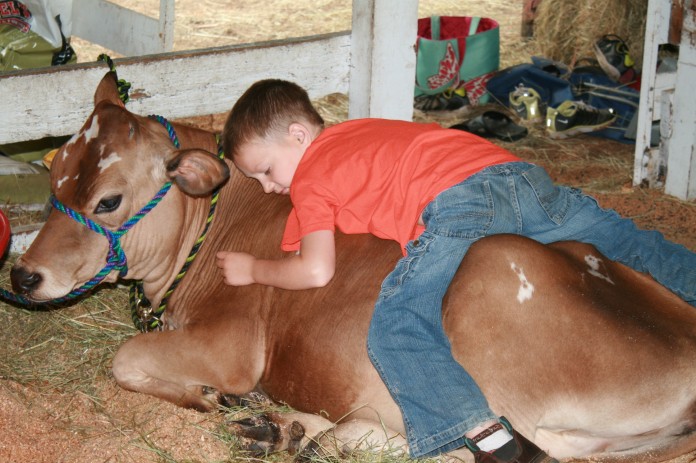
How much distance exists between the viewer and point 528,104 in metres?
8.29

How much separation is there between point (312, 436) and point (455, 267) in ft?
3.12

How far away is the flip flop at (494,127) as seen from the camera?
7.78 meters

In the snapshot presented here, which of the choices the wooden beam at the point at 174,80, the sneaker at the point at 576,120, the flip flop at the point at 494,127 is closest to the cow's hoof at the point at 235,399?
the wooden beam at the point at 174,80

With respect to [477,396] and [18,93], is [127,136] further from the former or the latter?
[477,396]

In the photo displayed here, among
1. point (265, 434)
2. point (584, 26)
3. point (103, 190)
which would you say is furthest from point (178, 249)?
point (584, 26)

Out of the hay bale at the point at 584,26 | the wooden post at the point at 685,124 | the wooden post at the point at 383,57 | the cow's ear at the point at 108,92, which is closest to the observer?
the cow's ear at the point at 108,92

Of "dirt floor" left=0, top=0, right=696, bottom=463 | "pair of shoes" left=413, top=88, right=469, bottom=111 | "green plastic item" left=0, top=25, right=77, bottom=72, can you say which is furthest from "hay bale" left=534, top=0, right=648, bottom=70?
"green plastic item" left=0, top=25, right=77, bottom=72

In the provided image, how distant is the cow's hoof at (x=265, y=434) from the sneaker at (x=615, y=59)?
5825 mm

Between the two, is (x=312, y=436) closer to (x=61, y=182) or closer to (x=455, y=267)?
(x=455, y=267)

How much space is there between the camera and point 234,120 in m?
4.07

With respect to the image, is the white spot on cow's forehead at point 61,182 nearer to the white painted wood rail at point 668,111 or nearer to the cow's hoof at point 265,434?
the cow's hoof at point 265,434

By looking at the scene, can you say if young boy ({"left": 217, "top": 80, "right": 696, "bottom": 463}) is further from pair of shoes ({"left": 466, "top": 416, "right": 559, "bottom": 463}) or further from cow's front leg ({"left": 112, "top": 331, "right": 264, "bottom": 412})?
cow's front leg ({"left": 112, "top": 331, "right": 264, "bottom": 412})

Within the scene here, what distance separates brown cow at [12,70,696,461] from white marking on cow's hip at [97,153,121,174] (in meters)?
0.02

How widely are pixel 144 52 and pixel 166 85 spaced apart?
8.71ft
